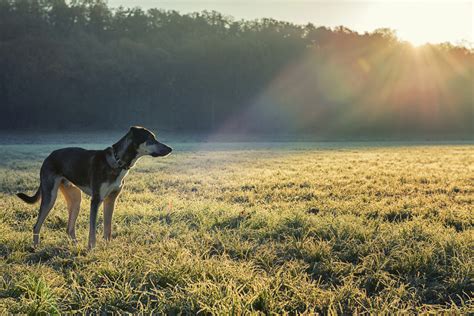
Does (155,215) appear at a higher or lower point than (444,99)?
lower

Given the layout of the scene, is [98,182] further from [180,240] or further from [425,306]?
Answer: [425,306]

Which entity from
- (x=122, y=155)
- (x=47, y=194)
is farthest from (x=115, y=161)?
(x=47, y=194)

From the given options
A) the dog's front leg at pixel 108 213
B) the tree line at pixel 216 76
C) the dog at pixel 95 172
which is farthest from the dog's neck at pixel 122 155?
the tree line at pixel 216 76

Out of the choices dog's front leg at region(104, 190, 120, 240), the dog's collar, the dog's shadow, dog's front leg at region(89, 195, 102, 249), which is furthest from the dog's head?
the dog's shadow

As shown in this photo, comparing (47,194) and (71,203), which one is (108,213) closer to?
(71,203)

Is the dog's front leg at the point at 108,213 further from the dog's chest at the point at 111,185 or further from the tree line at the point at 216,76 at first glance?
the tree line at the point at 216,76

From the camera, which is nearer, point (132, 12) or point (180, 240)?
point (180, 240)

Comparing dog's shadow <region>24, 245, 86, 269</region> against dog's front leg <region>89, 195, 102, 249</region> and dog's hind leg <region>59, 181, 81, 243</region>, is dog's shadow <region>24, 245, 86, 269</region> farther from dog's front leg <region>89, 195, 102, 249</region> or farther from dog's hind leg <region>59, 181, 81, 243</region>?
dog's hind leg <region>59, 181, 81, 243</region>

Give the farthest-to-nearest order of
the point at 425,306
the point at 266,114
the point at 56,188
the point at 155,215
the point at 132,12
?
the point at 132,12 < the point at 266,114 < the point at 155,215 < the point at 56,188 < the point at 425,306

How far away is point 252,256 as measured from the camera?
515 centimetres

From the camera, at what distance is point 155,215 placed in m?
7.77

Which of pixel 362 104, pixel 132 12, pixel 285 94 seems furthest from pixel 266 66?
pixel 132 12

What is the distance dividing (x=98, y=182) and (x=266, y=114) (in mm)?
48628

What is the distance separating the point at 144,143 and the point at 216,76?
48.5m
